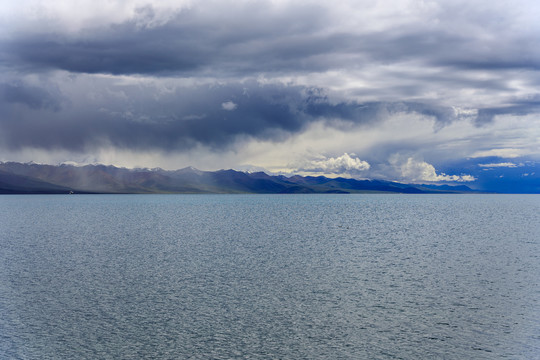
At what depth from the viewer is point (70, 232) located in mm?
113375

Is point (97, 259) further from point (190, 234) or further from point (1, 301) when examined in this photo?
point (190, 234)

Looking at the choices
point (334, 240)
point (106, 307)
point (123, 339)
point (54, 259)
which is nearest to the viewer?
point (123, 339)

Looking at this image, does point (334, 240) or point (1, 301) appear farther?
point (334, 240)

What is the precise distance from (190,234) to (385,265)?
5633cm

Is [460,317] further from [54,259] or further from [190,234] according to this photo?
[190,234]

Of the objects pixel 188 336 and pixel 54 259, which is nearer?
pixel 188 336

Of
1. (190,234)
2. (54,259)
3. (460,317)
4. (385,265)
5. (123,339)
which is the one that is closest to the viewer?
(123,339)

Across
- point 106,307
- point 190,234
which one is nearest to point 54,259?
point 106,307

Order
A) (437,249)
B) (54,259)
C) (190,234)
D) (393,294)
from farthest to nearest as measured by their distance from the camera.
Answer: (190,234) < (437,249) < (54,259) < (393,294)

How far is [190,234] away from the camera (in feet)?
354

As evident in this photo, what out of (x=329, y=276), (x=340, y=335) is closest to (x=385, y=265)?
(x=329, y=276)

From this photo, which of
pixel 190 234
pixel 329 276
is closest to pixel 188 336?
pixel 329 276

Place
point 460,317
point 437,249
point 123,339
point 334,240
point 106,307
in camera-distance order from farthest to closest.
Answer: point 334,240
point 437,249
point 106,307
point 460,317
point 123,339

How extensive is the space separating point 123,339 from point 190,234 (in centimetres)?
7502
